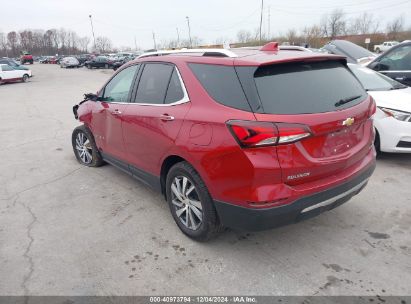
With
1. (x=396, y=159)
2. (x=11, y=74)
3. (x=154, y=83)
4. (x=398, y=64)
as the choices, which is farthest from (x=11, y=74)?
(x=396, y=159)

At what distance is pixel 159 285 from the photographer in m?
2.80

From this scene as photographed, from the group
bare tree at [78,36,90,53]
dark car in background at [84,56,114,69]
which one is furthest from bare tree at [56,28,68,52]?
dark car in background at [84,56,114,69]

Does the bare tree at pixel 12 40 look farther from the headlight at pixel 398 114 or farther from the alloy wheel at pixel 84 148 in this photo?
the headlight at pixel 398 114

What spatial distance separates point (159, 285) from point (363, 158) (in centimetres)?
219

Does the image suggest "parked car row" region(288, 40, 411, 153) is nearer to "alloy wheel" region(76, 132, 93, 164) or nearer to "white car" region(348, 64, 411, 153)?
"white car" region(348, 64, 411, 153)

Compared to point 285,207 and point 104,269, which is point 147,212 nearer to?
point 104,269

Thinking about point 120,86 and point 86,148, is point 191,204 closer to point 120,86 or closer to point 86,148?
point 120,86

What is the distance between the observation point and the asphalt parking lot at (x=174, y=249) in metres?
2.79

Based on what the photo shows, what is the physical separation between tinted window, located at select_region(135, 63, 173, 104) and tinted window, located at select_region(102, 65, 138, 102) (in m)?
0.31

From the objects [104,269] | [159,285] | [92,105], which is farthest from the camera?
[92,105]

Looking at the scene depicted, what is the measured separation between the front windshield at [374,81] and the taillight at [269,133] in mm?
3843

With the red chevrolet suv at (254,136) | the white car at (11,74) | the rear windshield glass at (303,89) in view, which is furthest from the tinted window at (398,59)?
the white car at (11,74)

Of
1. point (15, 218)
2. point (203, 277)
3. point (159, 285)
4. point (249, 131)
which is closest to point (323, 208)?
point (249, 131)

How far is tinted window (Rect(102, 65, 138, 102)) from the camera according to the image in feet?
14.0
